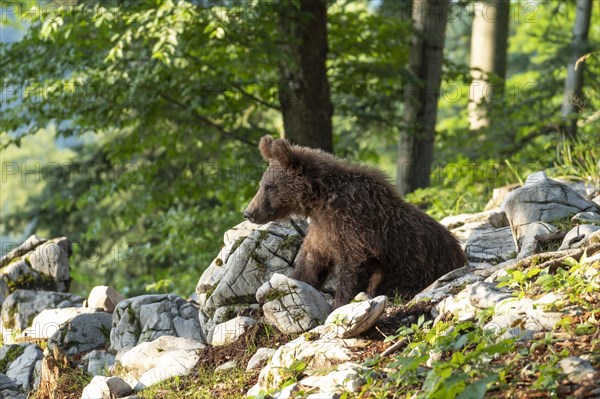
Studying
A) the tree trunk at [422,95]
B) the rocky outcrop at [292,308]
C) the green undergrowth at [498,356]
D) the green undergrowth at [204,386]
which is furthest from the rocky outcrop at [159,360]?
the tree trunk at [422,95]

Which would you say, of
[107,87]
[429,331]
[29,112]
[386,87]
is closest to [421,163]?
[386,87]

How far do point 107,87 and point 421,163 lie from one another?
223 inches

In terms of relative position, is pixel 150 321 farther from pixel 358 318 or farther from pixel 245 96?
pixel 245 96

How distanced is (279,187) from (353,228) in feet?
2.85

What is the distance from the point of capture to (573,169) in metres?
10.9

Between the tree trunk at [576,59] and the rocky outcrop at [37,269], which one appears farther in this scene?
the tree trunk at [576,59]

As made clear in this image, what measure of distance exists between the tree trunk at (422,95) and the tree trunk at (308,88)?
1654 millimetres

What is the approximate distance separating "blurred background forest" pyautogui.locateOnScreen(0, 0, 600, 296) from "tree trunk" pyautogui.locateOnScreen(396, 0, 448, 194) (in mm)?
26

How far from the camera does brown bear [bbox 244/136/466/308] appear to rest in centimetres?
727

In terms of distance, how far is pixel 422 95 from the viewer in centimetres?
1501

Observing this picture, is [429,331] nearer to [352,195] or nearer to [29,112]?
[352,195]

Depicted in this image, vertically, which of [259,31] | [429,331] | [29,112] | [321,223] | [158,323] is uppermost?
[259,31]

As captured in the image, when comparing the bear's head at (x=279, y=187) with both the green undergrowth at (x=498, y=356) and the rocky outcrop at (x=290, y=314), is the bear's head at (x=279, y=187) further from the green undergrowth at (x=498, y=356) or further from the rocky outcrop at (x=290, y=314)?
the green undergrowth at (x=498, y=356)

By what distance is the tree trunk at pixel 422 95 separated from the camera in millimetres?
14547
